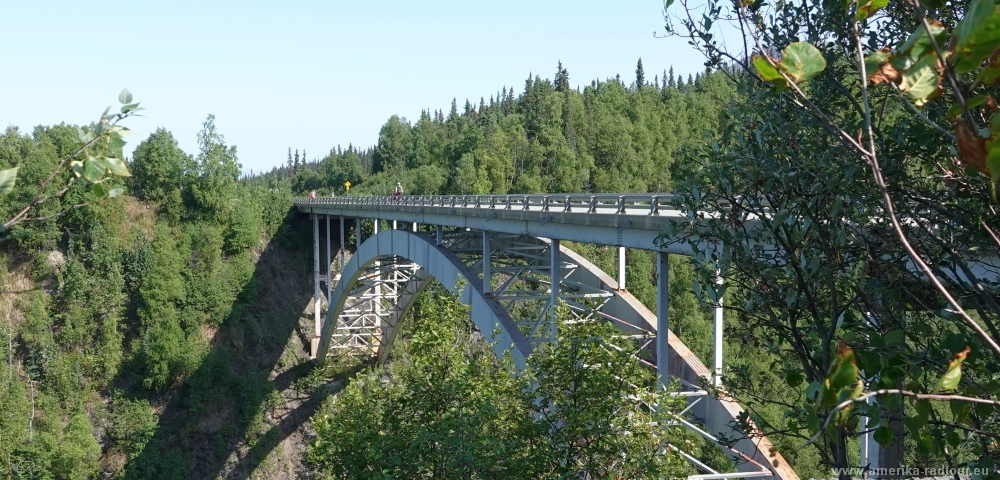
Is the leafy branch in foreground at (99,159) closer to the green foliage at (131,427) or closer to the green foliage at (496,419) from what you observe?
the green foliage at (496,419)

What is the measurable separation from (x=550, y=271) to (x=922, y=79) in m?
15.2

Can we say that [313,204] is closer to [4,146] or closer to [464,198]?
[4,146]

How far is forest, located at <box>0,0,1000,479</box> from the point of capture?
2533 mm

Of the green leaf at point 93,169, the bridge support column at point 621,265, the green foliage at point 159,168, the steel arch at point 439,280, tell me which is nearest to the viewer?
the green leaf at point 93,169

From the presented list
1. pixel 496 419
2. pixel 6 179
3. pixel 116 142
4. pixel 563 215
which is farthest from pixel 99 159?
pixel 563 215

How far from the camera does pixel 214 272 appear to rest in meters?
40.2

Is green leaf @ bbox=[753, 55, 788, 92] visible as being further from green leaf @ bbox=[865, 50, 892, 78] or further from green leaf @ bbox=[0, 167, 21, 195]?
green leaf @ bbox=[0, 167, 21, 195]

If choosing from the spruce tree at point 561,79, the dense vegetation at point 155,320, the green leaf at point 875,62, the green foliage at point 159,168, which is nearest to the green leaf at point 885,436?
the green leaf at point 875,62

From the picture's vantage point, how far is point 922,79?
1751 mm

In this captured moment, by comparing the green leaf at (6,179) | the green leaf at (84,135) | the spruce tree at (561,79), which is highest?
the spruce tree at (561,79)

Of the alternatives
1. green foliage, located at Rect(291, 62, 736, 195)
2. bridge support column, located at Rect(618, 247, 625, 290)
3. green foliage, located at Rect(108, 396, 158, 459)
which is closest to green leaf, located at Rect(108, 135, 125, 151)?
bridge support column, located at Rect(618, 247, 625, 290)

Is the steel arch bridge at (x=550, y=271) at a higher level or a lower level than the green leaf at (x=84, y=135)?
lower

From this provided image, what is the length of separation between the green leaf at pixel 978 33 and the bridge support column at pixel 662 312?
30.5ft

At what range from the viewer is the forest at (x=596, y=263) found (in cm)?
253
